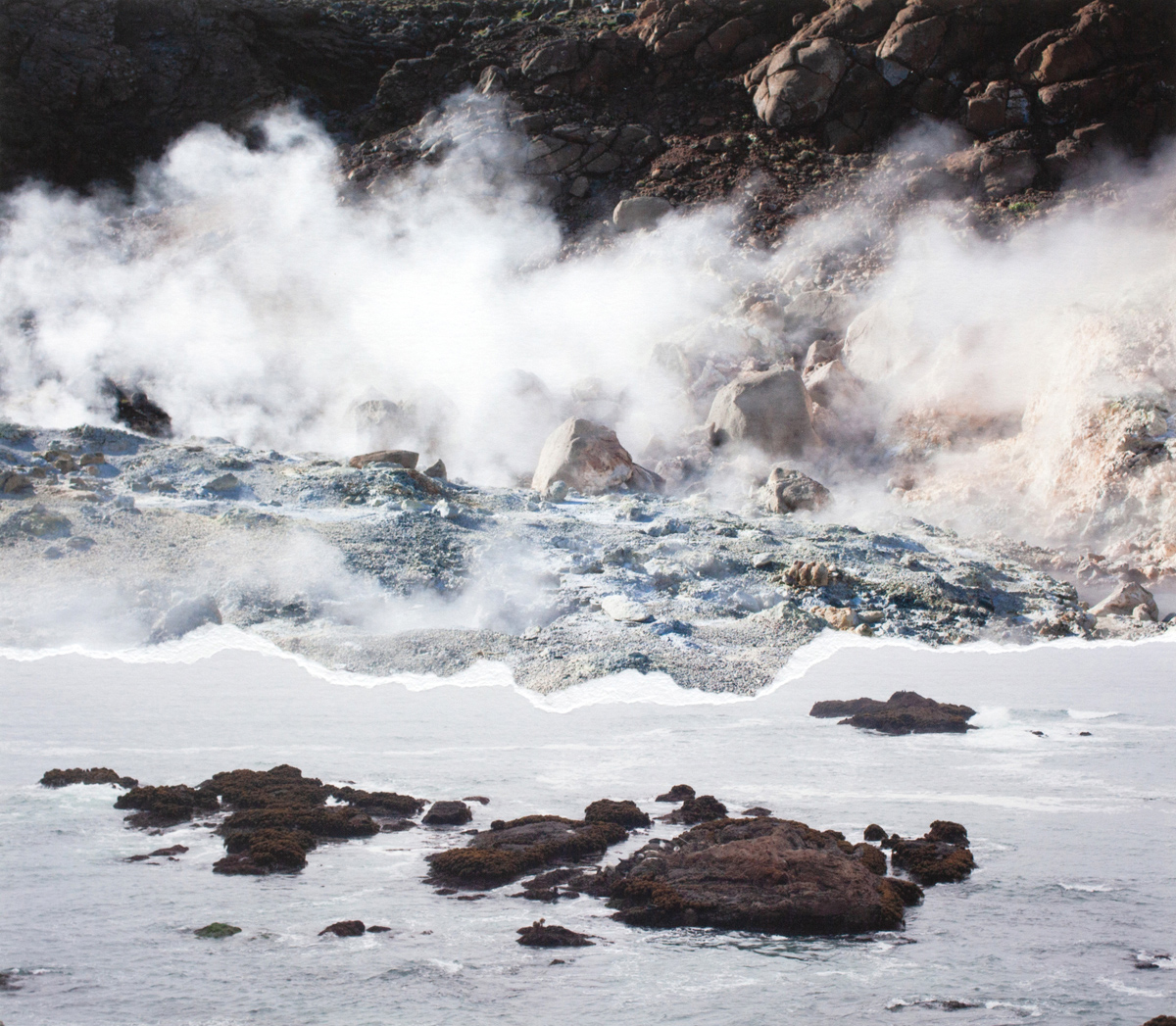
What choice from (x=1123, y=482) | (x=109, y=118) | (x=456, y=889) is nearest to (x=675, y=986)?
(x=456, y=889)

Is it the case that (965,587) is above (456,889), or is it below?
above

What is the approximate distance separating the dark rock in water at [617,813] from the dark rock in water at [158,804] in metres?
1.09

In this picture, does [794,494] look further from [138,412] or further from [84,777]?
[138,412]

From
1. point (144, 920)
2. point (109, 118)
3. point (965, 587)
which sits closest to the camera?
point (144, 920)

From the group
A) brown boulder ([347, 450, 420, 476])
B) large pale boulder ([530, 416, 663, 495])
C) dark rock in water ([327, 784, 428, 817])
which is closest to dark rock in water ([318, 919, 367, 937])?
dark rock in water ([327, 784, 428, 817])

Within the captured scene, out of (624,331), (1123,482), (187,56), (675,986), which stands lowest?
(675,986)

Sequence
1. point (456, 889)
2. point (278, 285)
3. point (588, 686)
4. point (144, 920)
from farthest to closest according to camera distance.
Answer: point (278, 285)
point (588, 686)
point (456, 889)
point (144, 920)

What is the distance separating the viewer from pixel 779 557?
14.3ft

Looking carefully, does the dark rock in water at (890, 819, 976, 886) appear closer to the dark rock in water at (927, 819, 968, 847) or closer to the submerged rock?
the dark rock in water at (927, 819, 968, 847)

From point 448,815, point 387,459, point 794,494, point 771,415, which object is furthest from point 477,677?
point 771,415

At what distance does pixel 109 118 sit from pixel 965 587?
45.7 ft

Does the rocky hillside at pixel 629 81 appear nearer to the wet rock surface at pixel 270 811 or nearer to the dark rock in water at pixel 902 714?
the dark rock in water at pixel 902 714

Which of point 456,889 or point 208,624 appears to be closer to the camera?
point 456,889

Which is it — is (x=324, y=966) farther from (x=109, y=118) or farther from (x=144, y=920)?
(x=109, y=118)
